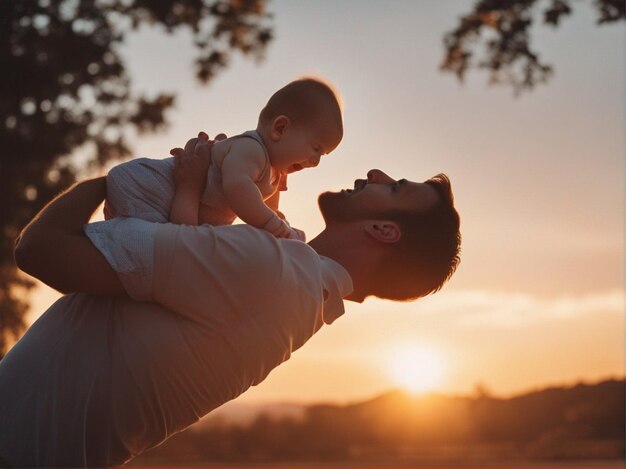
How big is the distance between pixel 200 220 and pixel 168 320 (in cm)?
51

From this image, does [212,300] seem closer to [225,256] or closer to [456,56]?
[225,256]

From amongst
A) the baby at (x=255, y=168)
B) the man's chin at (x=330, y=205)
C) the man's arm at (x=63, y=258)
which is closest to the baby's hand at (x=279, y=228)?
the baby at (x=255, y=168)

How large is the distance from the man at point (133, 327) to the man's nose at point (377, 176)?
0.69 meters

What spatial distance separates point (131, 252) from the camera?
8.24ft

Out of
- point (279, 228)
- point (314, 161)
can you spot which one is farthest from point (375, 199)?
point (279, 228)

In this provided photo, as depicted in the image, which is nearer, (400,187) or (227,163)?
(227,163)

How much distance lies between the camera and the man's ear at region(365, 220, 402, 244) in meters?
3.21

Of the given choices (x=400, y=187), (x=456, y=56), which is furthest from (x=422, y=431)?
(x=400, y=187)

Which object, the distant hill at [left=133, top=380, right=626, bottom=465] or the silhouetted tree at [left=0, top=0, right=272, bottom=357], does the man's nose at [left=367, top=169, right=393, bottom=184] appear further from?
the distant hill at [left=133, top=380, right=626, bottom=465]

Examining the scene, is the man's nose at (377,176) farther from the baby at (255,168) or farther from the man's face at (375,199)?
the baby at (255,168)

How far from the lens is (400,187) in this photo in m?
3.38

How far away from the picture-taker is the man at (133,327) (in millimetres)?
2527

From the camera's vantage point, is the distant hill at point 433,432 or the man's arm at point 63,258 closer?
the man's arm at point 63,258

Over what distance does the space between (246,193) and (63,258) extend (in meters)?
0.65
